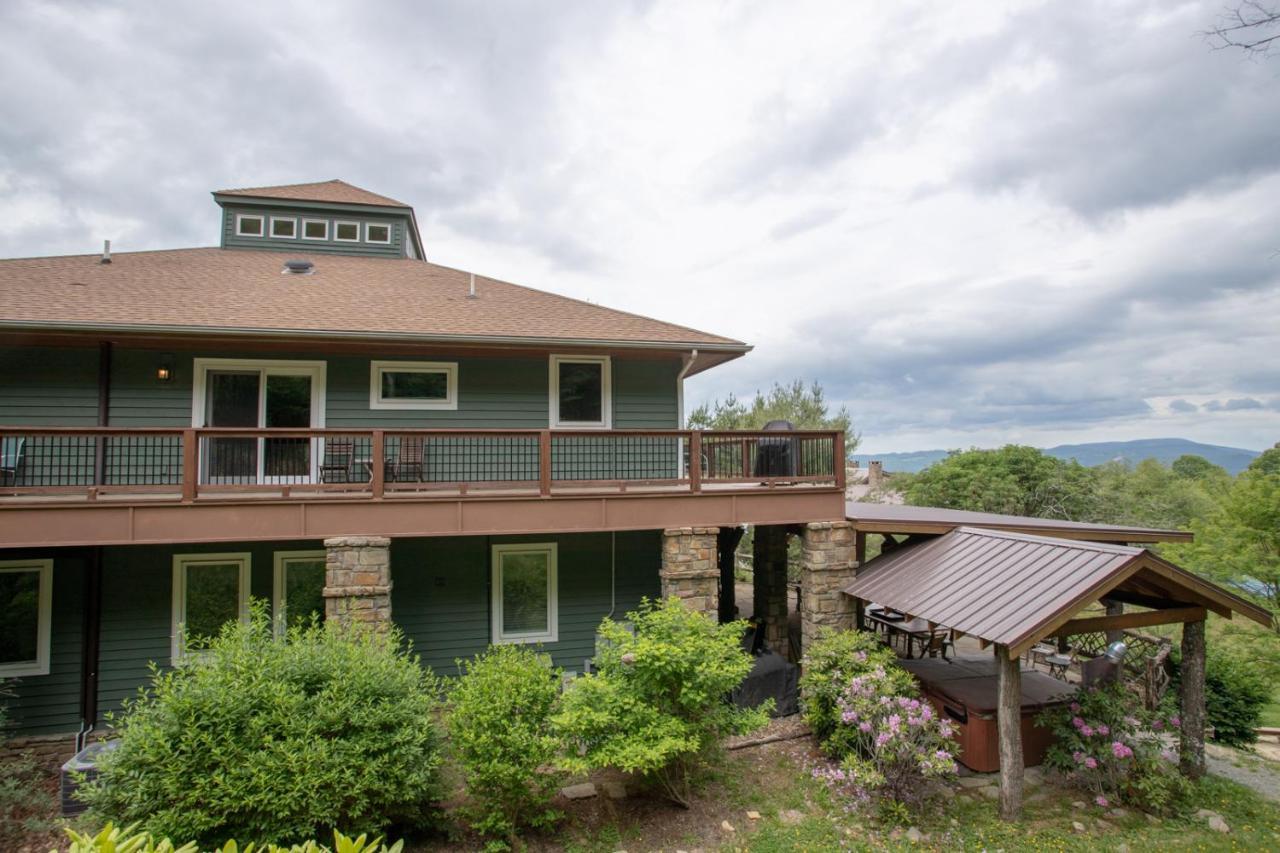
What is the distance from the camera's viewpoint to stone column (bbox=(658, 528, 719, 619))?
774cm

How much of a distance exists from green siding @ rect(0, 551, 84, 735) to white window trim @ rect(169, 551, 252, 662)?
108cm

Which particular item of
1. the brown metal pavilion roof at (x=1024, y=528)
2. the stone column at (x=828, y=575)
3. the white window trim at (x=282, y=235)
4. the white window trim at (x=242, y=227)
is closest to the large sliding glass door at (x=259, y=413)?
the white window trim at (x=282, y=235)

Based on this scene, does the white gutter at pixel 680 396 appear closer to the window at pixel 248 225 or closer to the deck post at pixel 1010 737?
the deck post at pixel 1010 737

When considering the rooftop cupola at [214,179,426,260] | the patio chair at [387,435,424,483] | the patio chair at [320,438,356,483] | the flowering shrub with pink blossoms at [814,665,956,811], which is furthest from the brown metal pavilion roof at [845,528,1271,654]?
the rooftop cupola at [214,179,426,260]

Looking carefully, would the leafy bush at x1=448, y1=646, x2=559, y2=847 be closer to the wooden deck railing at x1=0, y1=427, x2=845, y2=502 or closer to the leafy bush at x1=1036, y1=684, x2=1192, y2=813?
the wooden deck railing at x1=0, y1=427, x2=845, y2=502

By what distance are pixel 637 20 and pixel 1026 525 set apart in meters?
10.7

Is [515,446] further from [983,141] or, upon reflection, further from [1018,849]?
[983,141]

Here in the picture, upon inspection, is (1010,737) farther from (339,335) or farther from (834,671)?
(339,335)

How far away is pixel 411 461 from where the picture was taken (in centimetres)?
850

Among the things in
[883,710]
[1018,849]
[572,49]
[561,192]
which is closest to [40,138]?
[572,49]

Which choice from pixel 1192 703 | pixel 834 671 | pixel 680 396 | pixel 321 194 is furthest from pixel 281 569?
pixel 1192 703

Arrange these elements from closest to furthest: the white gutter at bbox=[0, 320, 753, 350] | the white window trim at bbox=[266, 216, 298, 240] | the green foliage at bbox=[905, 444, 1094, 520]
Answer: the white gutter at bbox=[0, 320, 753, 350] → the white window trim at bbox=[266, 216, 298, 240] → the green foliage at bbox=[905, 444, 1094, 520]

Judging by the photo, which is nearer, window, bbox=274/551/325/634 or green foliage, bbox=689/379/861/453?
window, bbox=274/551/325/634

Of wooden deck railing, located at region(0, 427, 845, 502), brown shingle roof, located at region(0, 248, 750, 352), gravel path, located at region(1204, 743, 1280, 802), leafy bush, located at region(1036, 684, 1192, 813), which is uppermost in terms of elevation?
brown shingle roof, located at region(0, 248, 750, 352)
